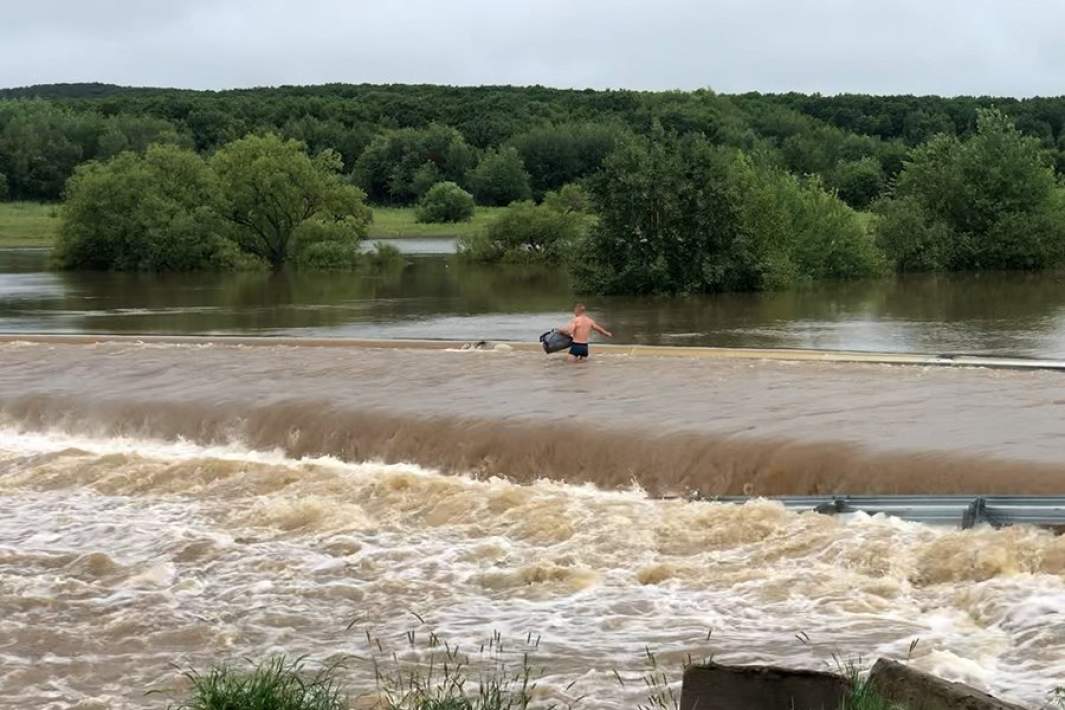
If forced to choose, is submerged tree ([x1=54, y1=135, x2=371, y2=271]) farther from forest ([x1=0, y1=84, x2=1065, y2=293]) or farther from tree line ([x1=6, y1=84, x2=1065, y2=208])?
tree line ([x1=6, y1=84, x2=1065, y2=208])

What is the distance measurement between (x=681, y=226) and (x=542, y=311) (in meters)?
6.88

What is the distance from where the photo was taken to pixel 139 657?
32.3ft

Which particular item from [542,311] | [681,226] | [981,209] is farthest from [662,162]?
[981,209]

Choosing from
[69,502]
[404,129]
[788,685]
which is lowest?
[69,502]

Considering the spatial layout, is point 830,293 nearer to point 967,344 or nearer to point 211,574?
point 967,344

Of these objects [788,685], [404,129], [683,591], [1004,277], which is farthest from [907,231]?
[404,129]

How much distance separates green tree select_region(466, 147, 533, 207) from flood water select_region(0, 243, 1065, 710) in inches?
3042

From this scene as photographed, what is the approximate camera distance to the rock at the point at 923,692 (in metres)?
6.11


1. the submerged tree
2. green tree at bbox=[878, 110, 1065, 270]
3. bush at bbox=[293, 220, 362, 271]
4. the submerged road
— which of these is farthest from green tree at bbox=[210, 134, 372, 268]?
the submerged road

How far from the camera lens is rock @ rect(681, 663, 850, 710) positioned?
668 cm

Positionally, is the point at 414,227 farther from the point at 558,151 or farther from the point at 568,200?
the point at 568,200

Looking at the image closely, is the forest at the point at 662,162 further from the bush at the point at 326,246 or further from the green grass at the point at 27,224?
the bush at the point at 326,246

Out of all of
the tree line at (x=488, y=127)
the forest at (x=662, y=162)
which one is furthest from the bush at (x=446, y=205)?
the tree line at (x=488, y=127)

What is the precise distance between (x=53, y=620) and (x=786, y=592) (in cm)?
568
